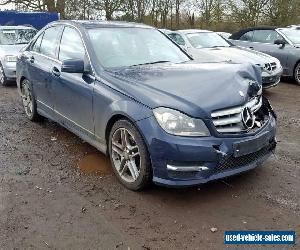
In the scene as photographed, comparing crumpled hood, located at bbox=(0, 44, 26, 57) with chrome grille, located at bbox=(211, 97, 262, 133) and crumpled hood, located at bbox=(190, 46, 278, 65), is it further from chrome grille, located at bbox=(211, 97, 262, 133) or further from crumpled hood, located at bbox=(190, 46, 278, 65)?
chrome grille, located at bbox=(211, 97, 262, 133)

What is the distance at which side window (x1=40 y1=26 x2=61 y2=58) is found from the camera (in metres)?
5.59

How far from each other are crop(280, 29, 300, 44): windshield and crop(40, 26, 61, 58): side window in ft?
23.7

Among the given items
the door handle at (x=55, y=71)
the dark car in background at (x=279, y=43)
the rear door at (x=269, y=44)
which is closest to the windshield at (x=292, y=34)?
the dark car in background at (x=279, y=43)

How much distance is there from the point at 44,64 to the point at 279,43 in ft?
23.4

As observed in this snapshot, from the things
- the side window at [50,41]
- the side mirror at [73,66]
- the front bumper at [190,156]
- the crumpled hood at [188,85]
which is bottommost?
the front bumper at [190,156]

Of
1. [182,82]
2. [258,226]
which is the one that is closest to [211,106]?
[182,82]

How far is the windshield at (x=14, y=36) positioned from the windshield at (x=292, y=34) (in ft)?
24.2

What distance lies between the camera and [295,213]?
11.7 feet

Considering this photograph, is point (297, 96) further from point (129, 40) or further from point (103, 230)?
point (103, 230)

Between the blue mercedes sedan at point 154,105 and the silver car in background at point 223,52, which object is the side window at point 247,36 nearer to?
the silver car in background at point 223,52

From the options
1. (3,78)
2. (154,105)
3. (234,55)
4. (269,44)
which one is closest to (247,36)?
(269,44)

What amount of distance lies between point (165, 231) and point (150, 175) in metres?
0.65

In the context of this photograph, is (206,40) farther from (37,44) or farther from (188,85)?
(188,85)

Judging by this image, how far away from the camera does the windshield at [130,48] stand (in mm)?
4641
